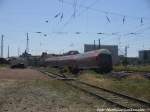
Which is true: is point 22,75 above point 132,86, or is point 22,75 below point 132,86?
below

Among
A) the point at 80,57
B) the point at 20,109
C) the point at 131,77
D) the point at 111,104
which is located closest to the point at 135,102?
the point at 111,104

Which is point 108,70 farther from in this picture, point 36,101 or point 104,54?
point 36,101

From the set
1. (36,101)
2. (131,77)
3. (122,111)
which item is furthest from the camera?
(131,77)

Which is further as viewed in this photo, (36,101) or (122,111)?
(36,101)

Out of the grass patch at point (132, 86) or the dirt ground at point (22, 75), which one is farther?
the dirt ground at point (22, 75)

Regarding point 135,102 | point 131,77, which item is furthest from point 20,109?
point 131,77

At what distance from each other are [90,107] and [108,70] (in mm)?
30849

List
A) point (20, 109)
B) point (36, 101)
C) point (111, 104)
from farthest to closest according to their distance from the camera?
1. point (36, 101)
2. point (111, 104)
3. point (20, 109)

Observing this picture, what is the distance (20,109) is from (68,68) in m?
38.8

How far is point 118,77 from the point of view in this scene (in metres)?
34.0

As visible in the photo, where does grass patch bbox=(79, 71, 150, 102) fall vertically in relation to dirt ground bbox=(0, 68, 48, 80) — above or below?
above

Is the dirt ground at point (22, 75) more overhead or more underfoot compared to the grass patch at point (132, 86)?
more underfoot

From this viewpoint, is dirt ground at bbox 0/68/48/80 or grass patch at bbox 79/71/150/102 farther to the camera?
dirt ground at bbox 0/68/48/80

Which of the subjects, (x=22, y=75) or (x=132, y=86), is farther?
(x=22, y=75)
